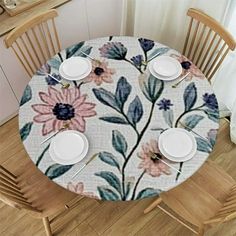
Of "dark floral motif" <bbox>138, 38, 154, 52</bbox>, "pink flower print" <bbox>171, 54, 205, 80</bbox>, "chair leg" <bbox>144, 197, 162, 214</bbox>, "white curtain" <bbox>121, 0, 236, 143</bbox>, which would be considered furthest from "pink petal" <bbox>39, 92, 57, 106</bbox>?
"white curtain" <bbox>121, 0, 236, 143</bbox>

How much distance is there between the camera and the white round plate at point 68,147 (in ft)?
4.42

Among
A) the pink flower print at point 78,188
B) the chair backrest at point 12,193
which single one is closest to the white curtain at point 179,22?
the pink flower print at point 78,188

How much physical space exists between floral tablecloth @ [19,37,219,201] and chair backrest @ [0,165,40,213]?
0.18 meters

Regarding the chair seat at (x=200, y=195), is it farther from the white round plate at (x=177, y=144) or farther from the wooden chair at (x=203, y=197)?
the white round plate at (x=177, y=144)

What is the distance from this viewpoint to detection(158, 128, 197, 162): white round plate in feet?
4.44

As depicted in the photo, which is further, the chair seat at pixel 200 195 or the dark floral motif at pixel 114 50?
the dark floral motif at pixel 114 50

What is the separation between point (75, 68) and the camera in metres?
1.63

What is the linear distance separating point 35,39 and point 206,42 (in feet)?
3.50

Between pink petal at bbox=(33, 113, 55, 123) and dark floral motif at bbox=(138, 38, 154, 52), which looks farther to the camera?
dark floral motif at bbox=(138, 38, 154, 52)

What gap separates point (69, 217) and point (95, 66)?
965 mm

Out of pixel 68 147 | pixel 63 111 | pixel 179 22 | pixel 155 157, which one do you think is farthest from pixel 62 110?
pixel 179 22

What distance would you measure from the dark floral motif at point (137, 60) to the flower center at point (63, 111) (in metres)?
0.45

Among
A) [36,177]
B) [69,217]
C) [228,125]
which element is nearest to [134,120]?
[36,177]

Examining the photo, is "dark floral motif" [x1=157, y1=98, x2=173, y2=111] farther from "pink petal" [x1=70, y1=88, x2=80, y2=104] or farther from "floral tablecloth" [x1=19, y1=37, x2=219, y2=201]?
"pink petal" [x1=70, y1=88, x2=80, y2=104]
